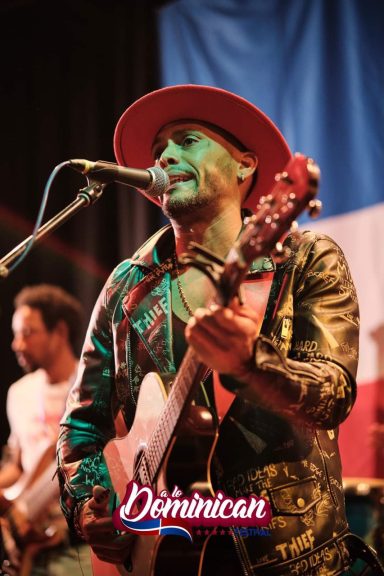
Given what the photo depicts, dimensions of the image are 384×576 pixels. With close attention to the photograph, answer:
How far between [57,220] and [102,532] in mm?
934

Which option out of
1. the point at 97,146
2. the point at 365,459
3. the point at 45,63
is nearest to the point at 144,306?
the point at 365,459

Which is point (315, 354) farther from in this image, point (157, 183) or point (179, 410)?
point (157, 183)

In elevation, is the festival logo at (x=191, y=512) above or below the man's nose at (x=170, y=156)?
below

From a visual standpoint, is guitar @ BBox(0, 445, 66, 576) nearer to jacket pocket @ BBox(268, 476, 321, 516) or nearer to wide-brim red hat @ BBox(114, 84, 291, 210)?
wide-brim red hat @ BBox(114, 84, 291, 210)

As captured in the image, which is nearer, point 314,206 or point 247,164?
point 314,206

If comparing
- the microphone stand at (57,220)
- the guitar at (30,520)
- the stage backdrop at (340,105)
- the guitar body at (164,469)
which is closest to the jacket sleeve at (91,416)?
the guitar body at (164,469)

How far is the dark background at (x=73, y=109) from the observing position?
17.0ft

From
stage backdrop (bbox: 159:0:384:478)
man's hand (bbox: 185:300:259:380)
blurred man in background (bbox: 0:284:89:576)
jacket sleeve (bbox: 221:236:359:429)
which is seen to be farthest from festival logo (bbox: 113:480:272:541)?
blurred man in background (bbox: 0:284:89:576)

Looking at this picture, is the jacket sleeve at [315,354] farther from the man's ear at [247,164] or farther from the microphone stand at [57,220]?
the microphone stand at [57,220]

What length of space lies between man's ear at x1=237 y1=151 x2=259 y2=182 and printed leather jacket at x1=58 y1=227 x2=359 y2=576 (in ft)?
1.27

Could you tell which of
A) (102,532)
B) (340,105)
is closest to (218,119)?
(102,532)

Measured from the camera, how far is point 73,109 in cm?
541

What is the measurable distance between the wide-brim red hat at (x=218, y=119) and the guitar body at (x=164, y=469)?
0.71m

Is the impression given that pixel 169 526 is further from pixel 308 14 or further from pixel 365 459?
pixel 308 14
